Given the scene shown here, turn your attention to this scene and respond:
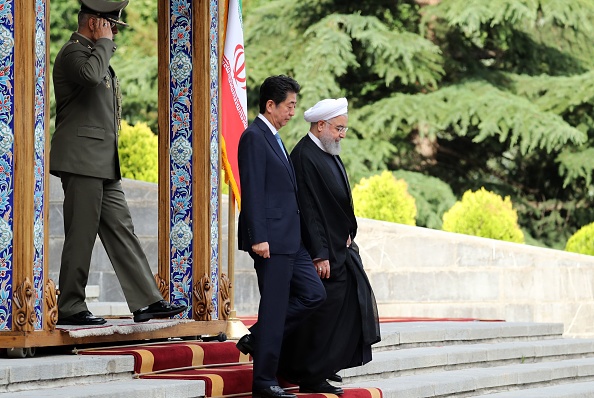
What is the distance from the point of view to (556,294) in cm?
1319

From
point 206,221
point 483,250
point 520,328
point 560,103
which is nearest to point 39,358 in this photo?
point 206,221

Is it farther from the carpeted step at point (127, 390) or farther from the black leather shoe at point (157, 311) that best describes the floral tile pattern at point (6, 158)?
the black leather shoe at point (157, 311)

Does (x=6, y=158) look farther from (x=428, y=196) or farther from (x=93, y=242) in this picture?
(x=428, y=196)

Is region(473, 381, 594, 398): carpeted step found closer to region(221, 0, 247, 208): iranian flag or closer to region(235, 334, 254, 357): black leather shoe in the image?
region(221, 0, 247, 208): iranian flag

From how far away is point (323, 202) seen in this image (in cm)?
718

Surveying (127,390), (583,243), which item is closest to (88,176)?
(127,390)

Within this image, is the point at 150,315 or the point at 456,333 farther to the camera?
the point at 456,333

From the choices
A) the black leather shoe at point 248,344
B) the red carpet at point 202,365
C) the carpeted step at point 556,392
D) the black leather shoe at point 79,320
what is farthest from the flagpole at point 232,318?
the carpeted step at point 556,392

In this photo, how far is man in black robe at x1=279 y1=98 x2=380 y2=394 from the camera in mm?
7035

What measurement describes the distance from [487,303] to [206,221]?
551 centimetres

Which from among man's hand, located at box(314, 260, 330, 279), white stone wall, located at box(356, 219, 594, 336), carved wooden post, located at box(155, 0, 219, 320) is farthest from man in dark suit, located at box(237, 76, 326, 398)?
white stone wall, located at box(356, 219, 594, 336)

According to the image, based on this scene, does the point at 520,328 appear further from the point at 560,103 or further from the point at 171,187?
the point at 560,103

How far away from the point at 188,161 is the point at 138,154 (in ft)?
18.6

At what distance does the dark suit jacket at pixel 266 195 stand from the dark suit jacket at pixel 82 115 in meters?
1.12
